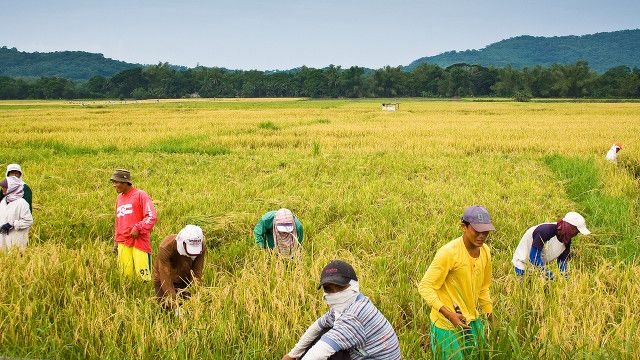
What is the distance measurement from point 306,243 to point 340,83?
9059 cm

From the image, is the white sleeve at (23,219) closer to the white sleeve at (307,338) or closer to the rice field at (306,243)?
the rice field at (306,243)

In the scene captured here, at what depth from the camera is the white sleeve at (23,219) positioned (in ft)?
16.7

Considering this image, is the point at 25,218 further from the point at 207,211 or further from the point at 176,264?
the point at 207,211

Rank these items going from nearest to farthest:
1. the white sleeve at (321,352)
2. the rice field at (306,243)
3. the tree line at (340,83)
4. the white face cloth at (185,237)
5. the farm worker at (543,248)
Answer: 1. the white sleeve at (321,352)
2. the rice field at (306,243)
3. the white face cloth at (185,237)
4. the farm worker at (543,248)
5. the tree line at (340,83)

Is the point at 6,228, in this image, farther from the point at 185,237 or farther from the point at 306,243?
the point at 306,243

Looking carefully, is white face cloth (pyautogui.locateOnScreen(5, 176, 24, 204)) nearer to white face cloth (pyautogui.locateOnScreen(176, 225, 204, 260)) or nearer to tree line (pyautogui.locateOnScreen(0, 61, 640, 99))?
white face cloth (pyautogui.locateOnScreen(176, 225, 204, 260))

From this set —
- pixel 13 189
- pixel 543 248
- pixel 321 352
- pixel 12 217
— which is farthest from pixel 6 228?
pixel 543 248

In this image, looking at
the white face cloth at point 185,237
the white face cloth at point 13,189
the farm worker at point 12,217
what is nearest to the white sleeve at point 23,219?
the farm worker at point 12,217

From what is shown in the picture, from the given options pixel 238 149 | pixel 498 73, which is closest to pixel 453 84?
pixel 498 73

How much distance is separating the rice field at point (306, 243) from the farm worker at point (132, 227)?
8.6 inches

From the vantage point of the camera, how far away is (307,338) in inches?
107

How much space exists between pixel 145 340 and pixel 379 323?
1.63m

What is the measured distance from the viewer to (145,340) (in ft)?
10.5

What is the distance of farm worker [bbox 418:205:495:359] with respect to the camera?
2973 millimetres
